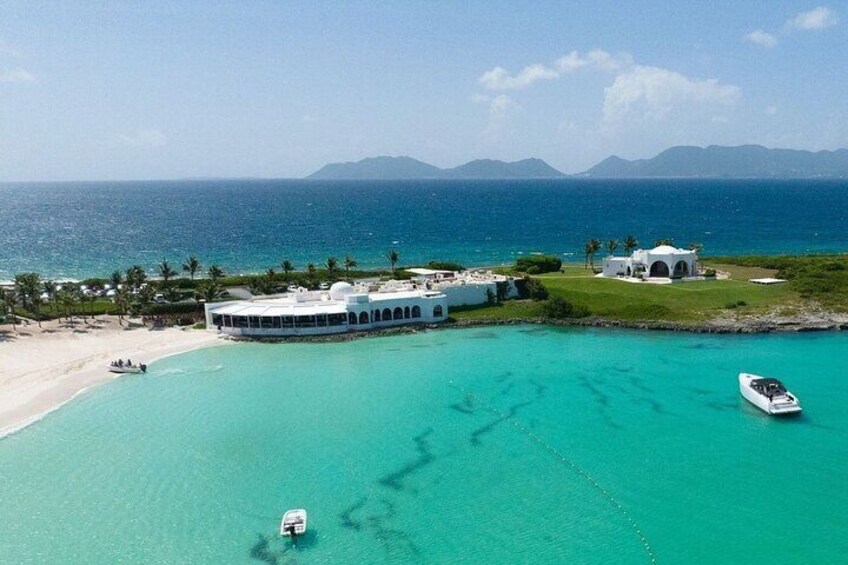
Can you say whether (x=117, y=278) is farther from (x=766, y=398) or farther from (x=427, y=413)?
(x=766, y=398)

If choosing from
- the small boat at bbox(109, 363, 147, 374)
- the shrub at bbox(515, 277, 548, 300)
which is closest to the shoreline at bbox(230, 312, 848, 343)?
the shrub at bbox(515, 277, 548, 300)

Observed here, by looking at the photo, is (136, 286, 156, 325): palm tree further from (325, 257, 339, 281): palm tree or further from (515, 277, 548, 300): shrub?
(515, 277, 548, 300): shrub

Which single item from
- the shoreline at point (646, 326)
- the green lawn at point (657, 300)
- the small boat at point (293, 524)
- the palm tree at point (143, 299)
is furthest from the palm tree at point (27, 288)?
the small boat at point (293, 524)

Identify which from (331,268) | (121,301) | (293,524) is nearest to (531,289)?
(331,268)

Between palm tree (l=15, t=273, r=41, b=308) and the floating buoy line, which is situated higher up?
palm tree (l=15, t=273, r=41, b=308)

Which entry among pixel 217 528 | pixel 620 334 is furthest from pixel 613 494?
pixel 620 334

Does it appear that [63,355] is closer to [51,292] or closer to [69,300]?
[69,300]
